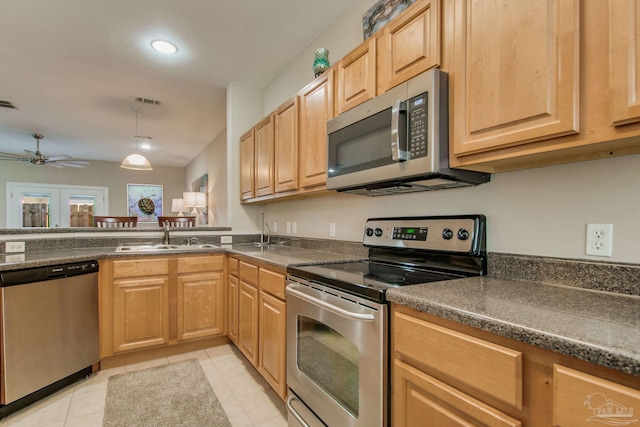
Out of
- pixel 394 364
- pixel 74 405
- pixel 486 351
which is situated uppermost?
pixel 486 351

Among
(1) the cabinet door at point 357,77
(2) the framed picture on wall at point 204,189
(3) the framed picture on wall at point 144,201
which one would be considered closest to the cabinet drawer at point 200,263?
(1) the cabinet door at point 357,77

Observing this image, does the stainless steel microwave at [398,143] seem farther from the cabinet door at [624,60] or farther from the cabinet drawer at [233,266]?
the cabinet drawer at [233,266]

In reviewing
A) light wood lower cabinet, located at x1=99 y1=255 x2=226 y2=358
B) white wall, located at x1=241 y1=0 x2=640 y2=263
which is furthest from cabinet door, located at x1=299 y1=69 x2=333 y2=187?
light wood lower cabinet, located at x1=99 y1=255 x2=226 y2=358

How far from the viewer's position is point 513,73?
1025mm

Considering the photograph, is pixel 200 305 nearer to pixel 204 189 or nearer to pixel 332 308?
pixel 332 308

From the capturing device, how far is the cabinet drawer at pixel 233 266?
8.50 feet

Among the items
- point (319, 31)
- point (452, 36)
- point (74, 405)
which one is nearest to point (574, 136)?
point (452, 36)

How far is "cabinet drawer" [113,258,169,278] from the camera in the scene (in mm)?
2416

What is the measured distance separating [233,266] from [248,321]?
0.55 m

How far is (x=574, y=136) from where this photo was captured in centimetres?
91

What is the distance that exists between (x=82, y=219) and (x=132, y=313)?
6.33 m

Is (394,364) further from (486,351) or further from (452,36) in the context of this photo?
(452,36)

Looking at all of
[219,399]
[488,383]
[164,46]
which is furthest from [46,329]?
[488,383]

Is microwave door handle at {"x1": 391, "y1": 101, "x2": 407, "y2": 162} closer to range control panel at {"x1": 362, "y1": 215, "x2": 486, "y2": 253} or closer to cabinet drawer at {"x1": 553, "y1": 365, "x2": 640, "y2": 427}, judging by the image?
range control panel at {"x1": 362, "y1": 215, "x2": 486, "y2": 253}
